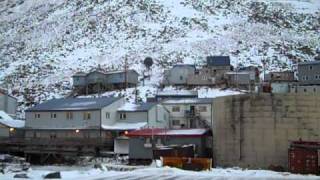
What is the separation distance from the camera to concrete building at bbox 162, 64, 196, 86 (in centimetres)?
8188

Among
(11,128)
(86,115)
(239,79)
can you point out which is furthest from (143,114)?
(239,79)

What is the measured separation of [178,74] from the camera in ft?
269

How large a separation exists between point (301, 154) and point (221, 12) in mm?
86366

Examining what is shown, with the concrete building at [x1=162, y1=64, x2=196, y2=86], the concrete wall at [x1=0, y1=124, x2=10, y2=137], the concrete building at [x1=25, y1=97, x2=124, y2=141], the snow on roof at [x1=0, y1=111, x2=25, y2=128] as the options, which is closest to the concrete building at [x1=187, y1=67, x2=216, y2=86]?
the concrete building at [x1=162, y1=64, x2=196, y2=86]

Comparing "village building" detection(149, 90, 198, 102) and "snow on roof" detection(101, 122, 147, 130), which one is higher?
"village building" detection(149, 90, 198, 102)

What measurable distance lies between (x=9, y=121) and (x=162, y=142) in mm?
27364

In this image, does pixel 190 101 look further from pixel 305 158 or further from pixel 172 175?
pixel 172 175

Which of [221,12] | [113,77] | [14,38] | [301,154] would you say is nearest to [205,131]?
[301,154]

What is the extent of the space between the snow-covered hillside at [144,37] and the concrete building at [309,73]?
413 inches

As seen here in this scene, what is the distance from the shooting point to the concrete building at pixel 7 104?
73500 millimetres

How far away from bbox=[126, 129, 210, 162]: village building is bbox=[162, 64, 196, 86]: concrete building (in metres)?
37.0

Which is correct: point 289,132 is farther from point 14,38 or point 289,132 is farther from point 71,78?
point 14,38

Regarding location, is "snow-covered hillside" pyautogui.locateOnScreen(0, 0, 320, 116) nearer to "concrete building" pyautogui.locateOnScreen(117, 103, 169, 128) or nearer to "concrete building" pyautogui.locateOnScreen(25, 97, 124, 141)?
"concrete building" pyautogui.locateOnScreen(25, 97, 124, 141)

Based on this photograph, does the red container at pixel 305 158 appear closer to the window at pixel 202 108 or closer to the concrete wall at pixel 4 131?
the window at pixel 202 108
